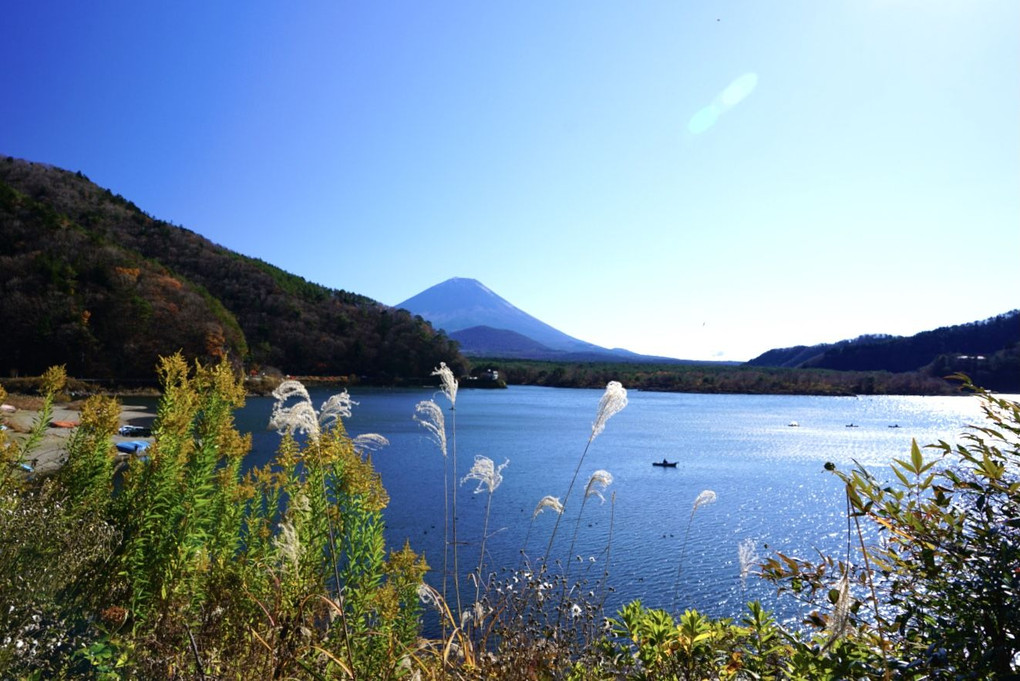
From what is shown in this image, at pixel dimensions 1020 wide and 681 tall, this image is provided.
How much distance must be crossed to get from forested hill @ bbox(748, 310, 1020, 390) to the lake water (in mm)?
24701

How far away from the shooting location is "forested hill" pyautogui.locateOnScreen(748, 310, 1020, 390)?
55969 millimetres

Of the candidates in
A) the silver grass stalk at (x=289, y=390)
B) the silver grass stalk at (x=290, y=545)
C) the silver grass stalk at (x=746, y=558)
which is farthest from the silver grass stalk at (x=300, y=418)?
the silver grass stalk at (x=746, y=558)

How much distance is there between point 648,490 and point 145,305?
39.1 metres

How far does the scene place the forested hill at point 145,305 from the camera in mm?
37688

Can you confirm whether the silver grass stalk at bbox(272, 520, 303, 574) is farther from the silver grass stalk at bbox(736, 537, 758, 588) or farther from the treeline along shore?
the treeline along shore

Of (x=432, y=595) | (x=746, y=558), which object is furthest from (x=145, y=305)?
(x=746, y=558)

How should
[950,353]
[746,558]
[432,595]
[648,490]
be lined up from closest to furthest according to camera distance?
[746,558] → [432,595] → [648,490] → [950,353]

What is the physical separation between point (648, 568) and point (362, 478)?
7916 mm

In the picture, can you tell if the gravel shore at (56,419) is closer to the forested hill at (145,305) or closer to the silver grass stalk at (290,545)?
the forested hill at (145,305)

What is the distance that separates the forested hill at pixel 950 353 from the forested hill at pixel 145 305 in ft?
177

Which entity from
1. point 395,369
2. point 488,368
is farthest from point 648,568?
point 488,368

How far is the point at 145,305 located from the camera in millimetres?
41000

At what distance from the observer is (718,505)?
15594 mm

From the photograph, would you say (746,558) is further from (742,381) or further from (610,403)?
(742,381)
